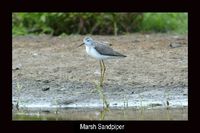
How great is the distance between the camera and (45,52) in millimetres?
13672

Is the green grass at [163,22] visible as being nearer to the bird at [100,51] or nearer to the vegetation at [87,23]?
the vegetation at [87,23]

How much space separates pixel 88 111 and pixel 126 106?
653 millimetres

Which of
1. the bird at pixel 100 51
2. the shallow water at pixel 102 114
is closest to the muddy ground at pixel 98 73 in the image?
the shallow water at pixel 102 114

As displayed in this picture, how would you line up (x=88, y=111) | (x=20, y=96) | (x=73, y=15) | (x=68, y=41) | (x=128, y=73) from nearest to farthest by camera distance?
(x=88, y=111) < (x=20, y=96) < (x=128, y=73) < (x=68, y=41) < (x=73, y=15)

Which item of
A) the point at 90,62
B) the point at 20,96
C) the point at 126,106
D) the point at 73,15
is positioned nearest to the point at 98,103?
the point at 126,106

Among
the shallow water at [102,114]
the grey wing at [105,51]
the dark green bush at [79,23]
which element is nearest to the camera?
the shallow water at [102,114]

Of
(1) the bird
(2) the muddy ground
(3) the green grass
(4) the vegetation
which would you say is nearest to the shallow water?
(2) the muddy ground

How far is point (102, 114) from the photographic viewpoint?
10.3 meters

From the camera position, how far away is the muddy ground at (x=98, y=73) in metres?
11.3

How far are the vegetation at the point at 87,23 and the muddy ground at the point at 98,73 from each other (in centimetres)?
135

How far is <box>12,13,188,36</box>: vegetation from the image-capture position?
16062 mm

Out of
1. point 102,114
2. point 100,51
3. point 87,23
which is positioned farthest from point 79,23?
point 102,114

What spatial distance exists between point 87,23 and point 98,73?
3.81 meters

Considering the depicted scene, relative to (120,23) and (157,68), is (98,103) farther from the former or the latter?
(120,23)
